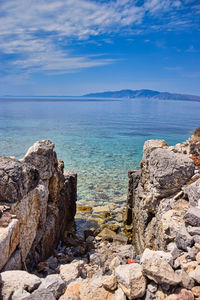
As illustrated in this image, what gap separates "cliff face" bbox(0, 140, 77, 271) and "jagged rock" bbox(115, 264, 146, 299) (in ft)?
9.09

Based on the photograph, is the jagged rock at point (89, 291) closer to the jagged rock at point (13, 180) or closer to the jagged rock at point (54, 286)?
the jagged rock at point (54, 286)

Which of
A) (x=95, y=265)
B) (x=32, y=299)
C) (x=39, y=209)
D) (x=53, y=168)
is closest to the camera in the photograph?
(x=32, y=299)

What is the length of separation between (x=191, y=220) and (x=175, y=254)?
3.22 feet

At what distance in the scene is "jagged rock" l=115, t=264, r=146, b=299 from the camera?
4590 millimetres

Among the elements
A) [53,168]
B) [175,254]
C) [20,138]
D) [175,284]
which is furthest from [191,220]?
[20,138]

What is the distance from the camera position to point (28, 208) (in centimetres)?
789

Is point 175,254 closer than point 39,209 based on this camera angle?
Yes

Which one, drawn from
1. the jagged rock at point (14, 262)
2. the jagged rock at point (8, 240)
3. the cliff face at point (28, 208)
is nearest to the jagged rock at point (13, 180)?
the cliff face at point (28, 208)

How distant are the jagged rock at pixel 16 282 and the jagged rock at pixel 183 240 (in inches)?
127

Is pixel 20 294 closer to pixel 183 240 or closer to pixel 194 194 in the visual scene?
pixel 183 240

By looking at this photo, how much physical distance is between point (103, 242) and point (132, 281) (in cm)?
885

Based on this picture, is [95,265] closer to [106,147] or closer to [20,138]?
[106,147]

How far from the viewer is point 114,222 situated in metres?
17.1

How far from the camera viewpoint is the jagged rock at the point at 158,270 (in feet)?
14.6
